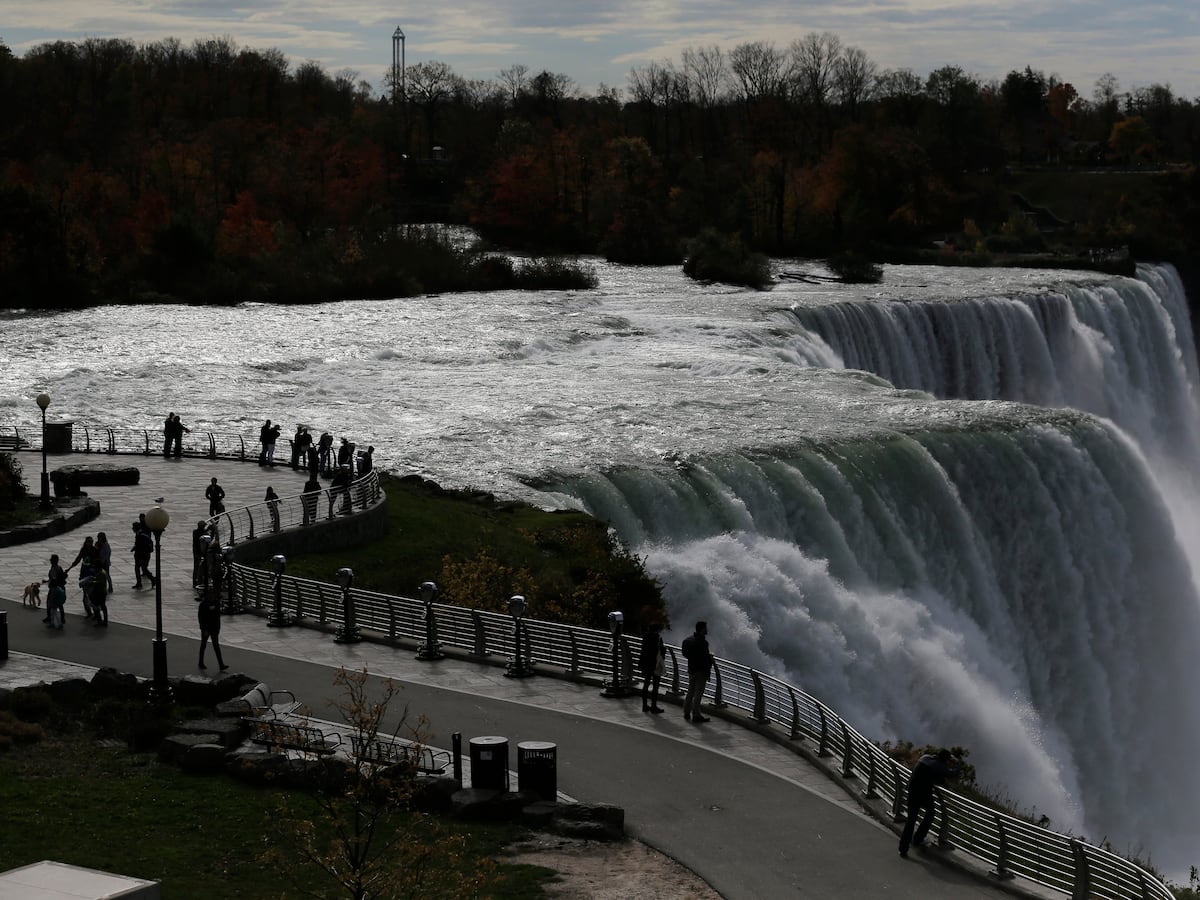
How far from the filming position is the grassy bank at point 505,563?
30062 mm

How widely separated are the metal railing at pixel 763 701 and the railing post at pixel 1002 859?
11 millimetres

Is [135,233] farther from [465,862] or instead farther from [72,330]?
[465,862]

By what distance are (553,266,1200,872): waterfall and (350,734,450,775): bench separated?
12.6 m

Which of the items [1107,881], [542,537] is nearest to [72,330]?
[542,537]

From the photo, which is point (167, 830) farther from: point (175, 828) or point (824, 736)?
point (824, 736)

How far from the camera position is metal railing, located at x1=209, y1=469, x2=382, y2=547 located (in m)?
31.4

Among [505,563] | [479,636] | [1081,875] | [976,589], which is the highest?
[1081,875]

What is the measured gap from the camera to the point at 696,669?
20875 millimetres

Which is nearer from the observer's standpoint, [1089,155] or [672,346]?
[672,346]

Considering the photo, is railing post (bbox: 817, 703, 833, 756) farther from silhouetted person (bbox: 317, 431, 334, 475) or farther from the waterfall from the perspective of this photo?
silhouetted person (bbox: 317, 431, 334, 475)

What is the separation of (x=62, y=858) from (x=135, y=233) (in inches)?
3139

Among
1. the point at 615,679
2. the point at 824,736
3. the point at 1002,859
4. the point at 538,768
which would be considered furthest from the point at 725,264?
the point at 1002,859

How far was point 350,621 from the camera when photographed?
25.3m

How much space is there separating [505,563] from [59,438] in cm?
1448
